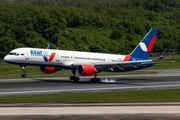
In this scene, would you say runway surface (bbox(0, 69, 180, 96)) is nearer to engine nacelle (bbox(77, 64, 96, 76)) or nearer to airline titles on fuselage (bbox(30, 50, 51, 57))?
engine nacelle (bbox(77, 64, 96, 76))

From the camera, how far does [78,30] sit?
120062 millimetres

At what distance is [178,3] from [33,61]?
164522 millimetres

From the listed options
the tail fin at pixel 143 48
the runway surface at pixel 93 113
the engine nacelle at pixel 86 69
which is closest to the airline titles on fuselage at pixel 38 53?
the engine nacelle at pixel 86 69

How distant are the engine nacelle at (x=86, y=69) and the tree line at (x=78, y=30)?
203ft

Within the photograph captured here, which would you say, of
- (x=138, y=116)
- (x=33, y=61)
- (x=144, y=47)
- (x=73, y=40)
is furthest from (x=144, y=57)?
(x=73, y=40)

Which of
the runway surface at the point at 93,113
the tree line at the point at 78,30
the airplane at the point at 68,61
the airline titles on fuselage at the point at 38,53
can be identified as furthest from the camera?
the tree line at the point at 78,30

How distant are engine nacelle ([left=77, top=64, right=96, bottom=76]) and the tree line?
2433 inches

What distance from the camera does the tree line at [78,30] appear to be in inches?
4277

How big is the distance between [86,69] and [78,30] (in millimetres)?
80362

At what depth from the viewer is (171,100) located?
23062 millimetres

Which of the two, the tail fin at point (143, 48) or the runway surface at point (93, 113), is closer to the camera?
the runway surface at point (93, 113)

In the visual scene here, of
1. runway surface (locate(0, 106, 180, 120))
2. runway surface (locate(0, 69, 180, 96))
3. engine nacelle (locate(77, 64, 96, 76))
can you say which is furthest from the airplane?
runway surface (locate(0, 106, 180, 120))

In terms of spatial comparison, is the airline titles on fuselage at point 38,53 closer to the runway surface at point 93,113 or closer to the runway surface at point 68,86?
the runway surface at point 68,86

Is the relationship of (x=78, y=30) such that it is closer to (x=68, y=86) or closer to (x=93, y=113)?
(x=68, y=86)
